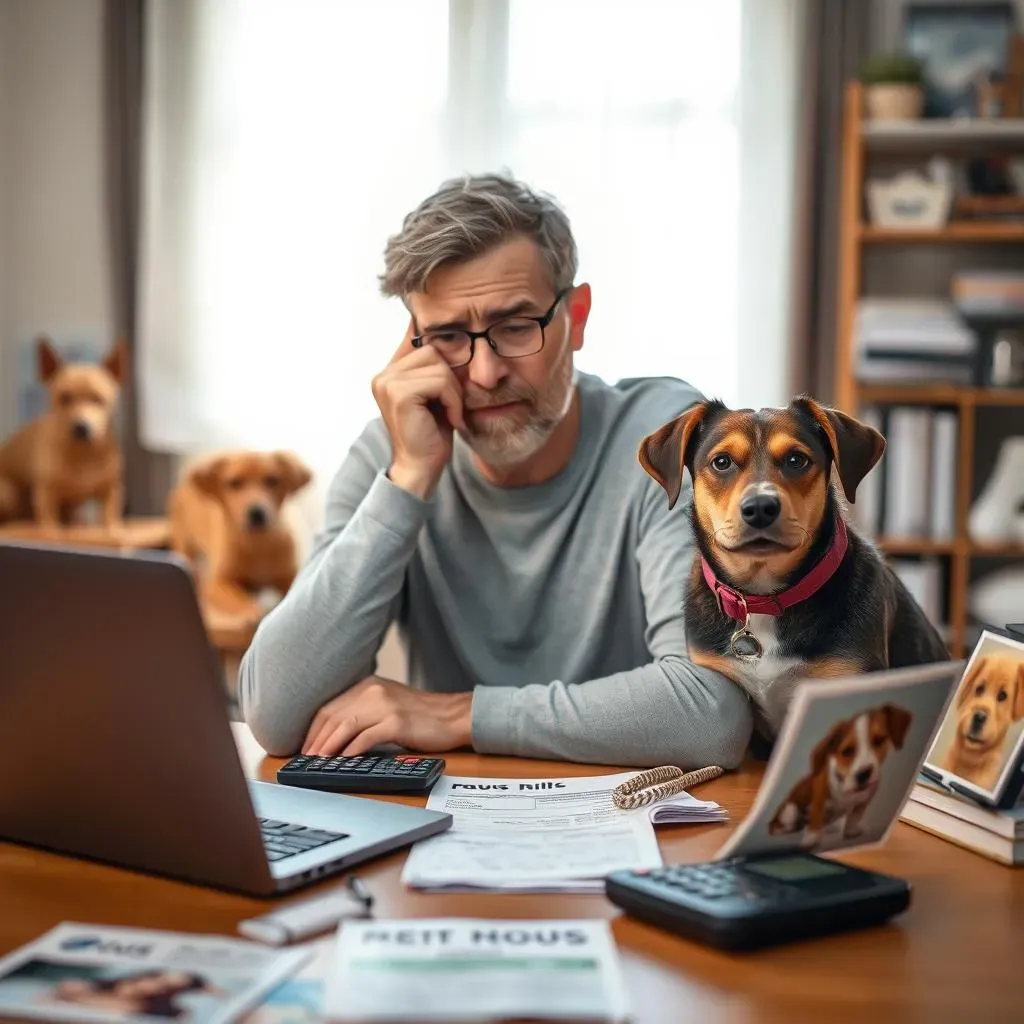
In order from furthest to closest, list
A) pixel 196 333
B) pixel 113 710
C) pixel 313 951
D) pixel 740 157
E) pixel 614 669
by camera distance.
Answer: pixel 196 333, pixel 740 157, pixel 614 669, pixel 113 710, pixel 313 951

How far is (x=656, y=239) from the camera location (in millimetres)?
3955

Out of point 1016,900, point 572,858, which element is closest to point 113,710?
point 572,858

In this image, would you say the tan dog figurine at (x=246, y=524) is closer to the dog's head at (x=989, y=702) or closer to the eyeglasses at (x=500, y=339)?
the eyeglasses at (x=500, y=339)

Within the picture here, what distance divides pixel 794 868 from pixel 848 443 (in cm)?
49

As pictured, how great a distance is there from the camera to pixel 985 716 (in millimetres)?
1146

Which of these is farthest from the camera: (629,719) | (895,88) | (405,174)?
(405,174)

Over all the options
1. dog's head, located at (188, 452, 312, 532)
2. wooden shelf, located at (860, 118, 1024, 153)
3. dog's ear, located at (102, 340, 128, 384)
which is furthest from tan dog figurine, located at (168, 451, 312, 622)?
wooden shelf, located at (860, 118, 1024, 153)

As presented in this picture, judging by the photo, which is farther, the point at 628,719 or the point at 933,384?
the point at 933,384

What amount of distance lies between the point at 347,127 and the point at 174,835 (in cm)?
341

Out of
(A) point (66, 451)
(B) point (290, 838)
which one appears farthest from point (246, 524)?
(B) point (290, 838)

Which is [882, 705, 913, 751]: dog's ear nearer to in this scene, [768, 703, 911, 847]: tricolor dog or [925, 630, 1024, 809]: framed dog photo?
[768, 703, 911, 847]: tricolor dog

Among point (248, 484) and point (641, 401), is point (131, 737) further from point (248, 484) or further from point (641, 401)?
point (248, 484)

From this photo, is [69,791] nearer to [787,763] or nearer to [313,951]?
[313,951]

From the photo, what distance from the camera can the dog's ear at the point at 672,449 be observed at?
139 cm
